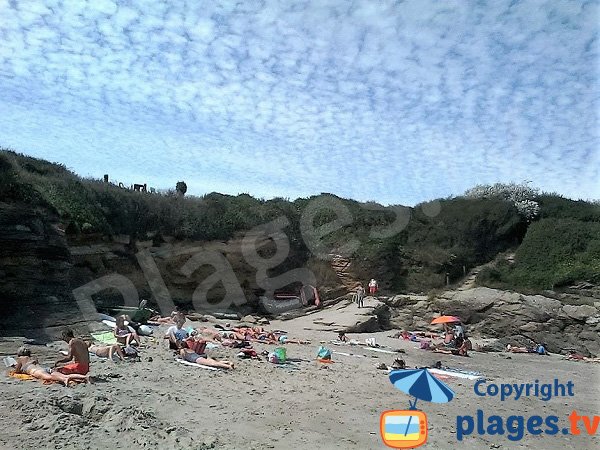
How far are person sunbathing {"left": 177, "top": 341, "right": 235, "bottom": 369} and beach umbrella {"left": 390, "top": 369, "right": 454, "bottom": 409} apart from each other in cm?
490

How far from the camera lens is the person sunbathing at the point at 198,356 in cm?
855

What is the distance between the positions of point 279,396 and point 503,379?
533 cm

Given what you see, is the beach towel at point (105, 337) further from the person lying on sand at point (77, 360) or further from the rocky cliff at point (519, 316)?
the rocky cliff at point (519, 316)

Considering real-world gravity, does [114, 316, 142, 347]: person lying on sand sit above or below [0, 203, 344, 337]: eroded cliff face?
below

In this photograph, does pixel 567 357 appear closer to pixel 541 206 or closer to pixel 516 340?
pixel 516 340

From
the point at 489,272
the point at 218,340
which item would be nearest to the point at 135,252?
the point at 218,340

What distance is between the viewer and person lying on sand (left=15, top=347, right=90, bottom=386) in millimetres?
6500

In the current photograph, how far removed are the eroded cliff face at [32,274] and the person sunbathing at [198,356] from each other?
333 cm

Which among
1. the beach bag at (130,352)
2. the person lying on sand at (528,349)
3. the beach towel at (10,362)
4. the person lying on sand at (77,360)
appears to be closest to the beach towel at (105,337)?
the beach bag at (130,352)

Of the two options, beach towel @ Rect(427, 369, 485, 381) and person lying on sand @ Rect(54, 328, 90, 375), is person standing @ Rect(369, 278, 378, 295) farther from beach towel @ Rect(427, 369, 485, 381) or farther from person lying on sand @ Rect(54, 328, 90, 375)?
person lying on sand @ Rect(54, 328, 90, 375)

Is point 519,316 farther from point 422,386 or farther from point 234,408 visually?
point 422,386

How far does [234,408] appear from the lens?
244 inches

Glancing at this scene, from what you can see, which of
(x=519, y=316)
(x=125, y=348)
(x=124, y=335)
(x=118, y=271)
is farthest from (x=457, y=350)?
(x=118, y=271)

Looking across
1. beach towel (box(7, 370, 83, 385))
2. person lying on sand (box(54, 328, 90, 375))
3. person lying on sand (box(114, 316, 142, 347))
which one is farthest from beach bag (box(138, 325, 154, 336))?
beach towel (box(7, 370, 83, 385))
